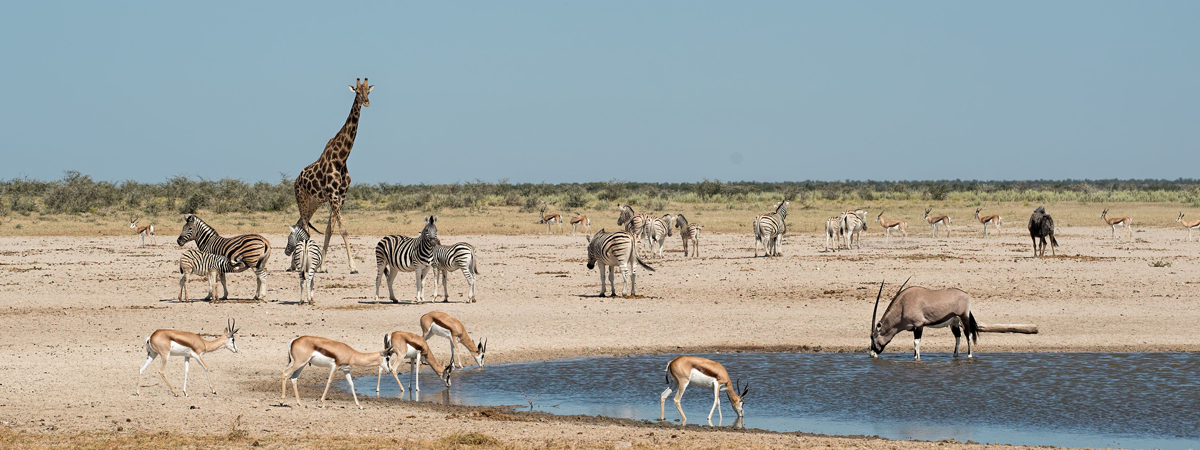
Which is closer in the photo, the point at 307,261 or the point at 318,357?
the point at 318,357

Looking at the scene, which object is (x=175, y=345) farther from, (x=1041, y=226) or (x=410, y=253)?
(x=1041, y=226)

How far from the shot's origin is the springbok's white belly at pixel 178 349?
965cm

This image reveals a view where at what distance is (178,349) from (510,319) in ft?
21.3

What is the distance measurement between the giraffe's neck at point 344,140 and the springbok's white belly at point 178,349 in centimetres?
1266

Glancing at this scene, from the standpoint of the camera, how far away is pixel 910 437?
8609 millimetres

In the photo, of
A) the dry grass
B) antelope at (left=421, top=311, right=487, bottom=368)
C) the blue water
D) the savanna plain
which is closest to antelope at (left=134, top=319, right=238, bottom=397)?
the savanna plain

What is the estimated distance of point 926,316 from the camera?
493 inches

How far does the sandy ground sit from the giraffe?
1461 millimetres

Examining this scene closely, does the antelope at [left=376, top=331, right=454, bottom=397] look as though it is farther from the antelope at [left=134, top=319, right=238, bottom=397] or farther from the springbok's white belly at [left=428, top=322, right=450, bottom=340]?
the antelope at [left=134, top=319, right=238, bottom=397]

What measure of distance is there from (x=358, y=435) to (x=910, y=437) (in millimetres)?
4338

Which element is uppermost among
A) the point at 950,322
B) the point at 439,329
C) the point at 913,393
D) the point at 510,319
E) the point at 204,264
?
the point at 204,264

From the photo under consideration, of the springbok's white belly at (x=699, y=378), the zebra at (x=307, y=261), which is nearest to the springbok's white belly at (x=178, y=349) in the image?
the springbok's white belly at (x=699, y=378)

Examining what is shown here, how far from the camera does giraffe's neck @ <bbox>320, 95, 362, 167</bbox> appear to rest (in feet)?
72.4

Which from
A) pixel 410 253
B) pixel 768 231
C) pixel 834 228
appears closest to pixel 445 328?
pixel 410 253
